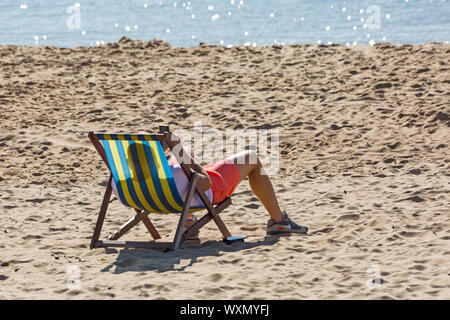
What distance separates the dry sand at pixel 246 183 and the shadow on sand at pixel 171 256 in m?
0.02

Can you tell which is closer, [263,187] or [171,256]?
[171,256]

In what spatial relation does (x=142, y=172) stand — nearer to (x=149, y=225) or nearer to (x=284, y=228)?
(x=149, y=225)

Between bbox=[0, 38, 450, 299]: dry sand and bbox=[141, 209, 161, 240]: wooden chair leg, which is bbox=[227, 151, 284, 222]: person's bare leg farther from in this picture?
bbox=[141, 209, 161, 240]: wooden chair leg

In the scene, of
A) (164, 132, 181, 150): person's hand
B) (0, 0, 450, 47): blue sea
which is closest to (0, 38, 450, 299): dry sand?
(164, 132, 181, 150): person's hand

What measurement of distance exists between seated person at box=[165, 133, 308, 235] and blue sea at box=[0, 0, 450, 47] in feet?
37.7

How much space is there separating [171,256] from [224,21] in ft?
61.7

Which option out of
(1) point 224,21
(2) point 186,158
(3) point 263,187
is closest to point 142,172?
(2) point 186,158

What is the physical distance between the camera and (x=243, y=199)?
721 cm

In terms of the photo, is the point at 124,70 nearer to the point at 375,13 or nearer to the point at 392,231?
the point at 392,231

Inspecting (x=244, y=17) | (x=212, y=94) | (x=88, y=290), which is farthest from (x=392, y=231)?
(x=244, y=17)

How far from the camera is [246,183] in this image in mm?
7707

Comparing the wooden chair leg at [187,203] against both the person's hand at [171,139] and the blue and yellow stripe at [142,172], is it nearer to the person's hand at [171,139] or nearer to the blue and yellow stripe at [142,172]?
the blue and yellow stripe at [142,172]

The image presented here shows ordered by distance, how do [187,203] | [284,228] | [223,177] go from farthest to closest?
1. [284,228]
2. [223,177]
3. [187,203]
